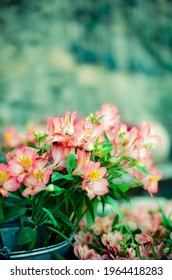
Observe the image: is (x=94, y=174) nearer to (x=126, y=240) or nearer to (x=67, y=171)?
(x=67, y=171)

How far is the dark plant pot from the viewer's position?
0.74 metres

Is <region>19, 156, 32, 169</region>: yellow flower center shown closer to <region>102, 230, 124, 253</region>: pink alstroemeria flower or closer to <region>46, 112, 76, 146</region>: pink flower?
<region>46, 112, 76, 146</region>: pink flower

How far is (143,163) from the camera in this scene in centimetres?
77

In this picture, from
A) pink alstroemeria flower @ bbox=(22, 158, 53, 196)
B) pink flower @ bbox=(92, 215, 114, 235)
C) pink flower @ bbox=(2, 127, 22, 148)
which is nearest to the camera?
pink alstroemeria flower @ bbox=(22, 158, 53, 196)

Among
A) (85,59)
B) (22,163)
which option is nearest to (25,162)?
(22,163)

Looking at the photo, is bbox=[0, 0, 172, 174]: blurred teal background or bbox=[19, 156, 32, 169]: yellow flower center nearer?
bbox=[19, 156, 32, 169]: yellow flower center

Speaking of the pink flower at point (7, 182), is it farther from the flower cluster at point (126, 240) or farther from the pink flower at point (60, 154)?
the flower cluster at point (126, 240)

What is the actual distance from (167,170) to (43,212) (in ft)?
6.73

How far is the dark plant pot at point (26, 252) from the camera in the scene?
0.74 metres

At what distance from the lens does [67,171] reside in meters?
0.74

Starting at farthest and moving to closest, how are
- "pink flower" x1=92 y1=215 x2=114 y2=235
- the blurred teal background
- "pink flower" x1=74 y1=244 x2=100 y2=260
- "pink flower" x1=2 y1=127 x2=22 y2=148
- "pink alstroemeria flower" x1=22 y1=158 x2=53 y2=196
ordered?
1. the blurred teal background
2. "pink flower" x1=2 y1=127 x2=22 y2=148
3. "pink flower" x1=92 y1=215 x2=114 y2=235
4. "pink flower" x1=74 y1=244 x2=100 y2=260
5. "pink alstroemeria flower" x1=22 y1=158 x2=53 y2=196

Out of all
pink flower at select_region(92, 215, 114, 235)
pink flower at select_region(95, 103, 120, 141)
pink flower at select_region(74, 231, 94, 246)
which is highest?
pink flower at select_region(95, 103, 120, 141)

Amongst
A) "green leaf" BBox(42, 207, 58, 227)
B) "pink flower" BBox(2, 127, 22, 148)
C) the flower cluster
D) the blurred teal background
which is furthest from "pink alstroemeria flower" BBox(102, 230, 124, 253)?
the blurred teal background

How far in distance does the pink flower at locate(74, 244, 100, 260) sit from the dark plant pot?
0.02 meters
